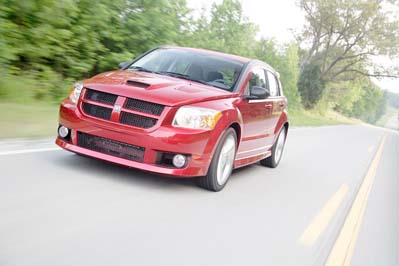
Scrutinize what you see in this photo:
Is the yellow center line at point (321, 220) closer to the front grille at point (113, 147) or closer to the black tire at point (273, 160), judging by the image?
the black tire at point (273, 160)

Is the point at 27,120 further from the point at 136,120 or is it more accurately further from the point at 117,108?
the point at 136,120

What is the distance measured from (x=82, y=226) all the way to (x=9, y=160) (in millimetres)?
2126

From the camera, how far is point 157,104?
207 inches

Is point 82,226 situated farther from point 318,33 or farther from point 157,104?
point 318,33

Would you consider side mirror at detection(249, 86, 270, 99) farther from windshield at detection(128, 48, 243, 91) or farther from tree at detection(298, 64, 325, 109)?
tree at detection(298, 64, 325, 109)

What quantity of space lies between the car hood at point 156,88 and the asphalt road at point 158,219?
938 mm

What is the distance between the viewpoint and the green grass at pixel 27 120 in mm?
7449

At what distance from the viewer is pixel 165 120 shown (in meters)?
5.23

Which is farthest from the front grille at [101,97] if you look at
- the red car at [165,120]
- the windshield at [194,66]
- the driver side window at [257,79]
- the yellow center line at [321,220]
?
the yellow center line at [321,220]

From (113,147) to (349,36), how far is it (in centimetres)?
5266

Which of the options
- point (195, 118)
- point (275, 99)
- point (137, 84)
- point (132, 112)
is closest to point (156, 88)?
point (137, 84)

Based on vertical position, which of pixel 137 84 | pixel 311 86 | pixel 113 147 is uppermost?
pixel 137 84

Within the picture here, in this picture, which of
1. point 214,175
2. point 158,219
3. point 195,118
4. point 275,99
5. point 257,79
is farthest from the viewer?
point 275,99

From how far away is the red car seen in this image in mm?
5234
